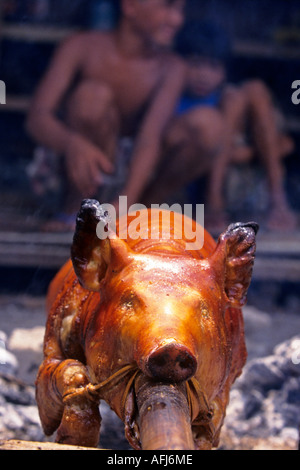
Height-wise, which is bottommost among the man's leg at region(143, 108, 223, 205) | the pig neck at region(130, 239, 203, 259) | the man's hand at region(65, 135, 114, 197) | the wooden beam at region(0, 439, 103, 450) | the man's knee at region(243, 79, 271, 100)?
the wooden beam at region(0, 439, 103, 450)

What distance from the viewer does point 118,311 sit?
186 cm

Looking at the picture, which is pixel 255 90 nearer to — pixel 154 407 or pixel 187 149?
pixel 187 149

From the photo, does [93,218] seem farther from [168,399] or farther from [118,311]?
[168,399]

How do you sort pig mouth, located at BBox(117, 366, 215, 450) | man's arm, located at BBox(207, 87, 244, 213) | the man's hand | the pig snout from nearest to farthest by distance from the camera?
1. pig mouth, located at BBox(117, 366, 215, 450)
2. the pig snout
3. the man's hand
4. man's arm, located at BBox(207, 87, 244, 213)

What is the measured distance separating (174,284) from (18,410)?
61.7 inches

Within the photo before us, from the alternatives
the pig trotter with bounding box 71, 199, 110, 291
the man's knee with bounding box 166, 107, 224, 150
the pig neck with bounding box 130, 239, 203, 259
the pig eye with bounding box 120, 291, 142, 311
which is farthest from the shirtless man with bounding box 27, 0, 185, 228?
the pig eye with bounding box 120, 291, 142, 311

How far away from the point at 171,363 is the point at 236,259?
22.0 inches

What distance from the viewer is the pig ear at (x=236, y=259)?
2035 millimetres

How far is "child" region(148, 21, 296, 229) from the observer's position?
5.46 m

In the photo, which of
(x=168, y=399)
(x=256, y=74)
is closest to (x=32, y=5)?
(x=256, y=74)

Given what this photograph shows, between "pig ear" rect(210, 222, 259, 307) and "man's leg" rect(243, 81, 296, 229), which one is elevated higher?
"man's leg" rect(243, 81, 296, 229)

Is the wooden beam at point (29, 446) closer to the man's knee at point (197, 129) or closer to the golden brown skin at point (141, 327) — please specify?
the golden brown skin at point (141, 327)

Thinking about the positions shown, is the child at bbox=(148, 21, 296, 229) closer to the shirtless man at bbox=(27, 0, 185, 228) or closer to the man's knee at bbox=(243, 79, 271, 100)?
the man's knee at bbox=(243, 79, 271, 100)

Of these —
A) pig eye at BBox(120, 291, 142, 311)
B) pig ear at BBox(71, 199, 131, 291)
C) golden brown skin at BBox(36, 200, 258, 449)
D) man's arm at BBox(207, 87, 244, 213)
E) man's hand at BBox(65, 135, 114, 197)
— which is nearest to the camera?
golden brown skin at BBox(36, 200, 258, 449)
